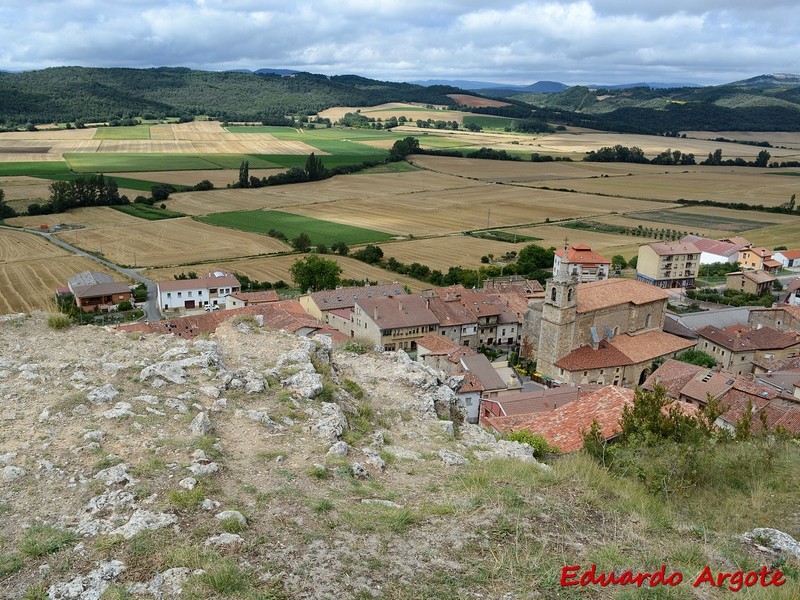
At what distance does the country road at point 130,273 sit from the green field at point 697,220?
7981cm

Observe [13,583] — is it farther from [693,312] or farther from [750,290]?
[750,290]

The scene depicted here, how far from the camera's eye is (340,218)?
3996 inches

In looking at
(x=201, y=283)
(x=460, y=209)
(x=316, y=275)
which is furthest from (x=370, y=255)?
(x=460, y=209)

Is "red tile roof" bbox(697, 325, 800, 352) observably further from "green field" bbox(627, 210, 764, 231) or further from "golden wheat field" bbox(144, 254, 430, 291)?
"green field" bbox(627, 210, 764, 231)

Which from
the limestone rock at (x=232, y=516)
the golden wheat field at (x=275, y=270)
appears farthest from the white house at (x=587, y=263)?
the limestone rock at (x=232, y=516)

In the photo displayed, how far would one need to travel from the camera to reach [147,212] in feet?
330

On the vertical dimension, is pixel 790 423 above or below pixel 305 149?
below

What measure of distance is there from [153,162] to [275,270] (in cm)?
8319

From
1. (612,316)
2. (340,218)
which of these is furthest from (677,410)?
(340,218)

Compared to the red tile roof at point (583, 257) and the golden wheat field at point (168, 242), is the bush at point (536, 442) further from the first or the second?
the golden wheat field at point (168, 242)

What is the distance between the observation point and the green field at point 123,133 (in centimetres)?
17138

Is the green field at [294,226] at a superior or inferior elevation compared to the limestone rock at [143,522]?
inferior

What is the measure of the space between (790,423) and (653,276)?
4535 centimetres

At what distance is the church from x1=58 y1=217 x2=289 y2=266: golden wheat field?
45.5 m
